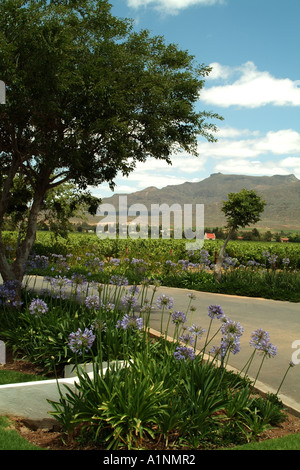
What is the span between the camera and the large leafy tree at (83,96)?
7.95m

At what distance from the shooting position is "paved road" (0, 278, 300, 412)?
19.4 feet

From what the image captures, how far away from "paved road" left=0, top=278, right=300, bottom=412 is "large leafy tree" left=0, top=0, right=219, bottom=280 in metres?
3.66

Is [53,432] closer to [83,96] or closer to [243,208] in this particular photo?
[83,96]

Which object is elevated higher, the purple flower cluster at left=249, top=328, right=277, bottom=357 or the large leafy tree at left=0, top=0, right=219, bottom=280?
the large leafy tree at left=0, top=0, right=219, bottom=280

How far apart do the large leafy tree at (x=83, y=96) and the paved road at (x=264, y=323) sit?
12.0 ft

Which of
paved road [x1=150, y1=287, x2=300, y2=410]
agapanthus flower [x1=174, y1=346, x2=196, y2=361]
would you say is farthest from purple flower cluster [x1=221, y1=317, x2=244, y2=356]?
paved road [x1=150, y1=287, x2=300, y2=410]

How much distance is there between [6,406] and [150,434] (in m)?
1.79

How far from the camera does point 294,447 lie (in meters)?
3.94

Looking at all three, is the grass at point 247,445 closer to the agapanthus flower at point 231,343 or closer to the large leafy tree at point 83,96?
the agapanthus flower at point 231,343

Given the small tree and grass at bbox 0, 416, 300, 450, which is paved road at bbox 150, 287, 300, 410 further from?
the small tree

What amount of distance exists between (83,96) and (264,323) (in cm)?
574
